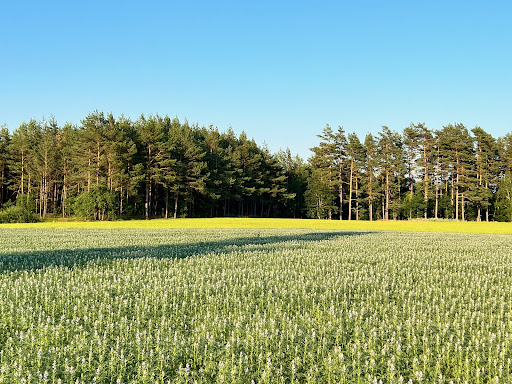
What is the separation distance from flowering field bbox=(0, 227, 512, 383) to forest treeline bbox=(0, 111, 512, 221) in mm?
59075

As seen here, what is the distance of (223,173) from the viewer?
91.8 m

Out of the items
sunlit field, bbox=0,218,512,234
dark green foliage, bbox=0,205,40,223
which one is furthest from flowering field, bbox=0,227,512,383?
dark green foliage, bbox=0,205,40,223

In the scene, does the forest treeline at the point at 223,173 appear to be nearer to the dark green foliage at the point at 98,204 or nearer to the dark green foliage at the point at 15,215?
the dark green foliage at the point at 98,204

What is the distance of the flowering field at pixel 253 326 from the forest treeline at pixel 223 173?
59.1 metres

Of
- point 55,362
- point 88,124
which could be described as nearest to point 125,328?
point 55,362

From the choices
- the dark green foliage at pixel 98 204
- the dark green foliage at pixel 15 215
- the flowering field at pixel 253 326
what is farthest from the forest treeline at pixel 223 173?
the flowering field at pixel 253 326

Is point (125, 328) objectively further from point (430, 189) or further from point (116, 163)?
point (430, 189)

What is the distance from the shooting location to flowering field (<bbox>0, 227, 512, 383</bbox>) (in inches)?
217

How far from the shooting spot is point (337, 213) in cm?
11256

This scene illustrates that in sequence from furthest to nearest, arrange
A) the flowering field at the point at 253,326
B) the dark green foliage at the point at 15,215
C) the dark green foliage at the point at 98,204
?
1. the dark green foliage at the point at 98,204
2. the dark green foliage at the point at 15,215
3. the flowering field at the point at 253,326

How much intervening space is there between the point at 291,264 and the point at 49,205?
97.5 meters

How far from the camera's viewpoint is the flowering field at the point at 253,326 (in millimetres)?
5523

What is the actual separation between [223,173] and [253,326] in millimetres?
85054

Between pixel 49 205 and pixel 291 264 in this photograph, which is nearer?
pixel 291 264
